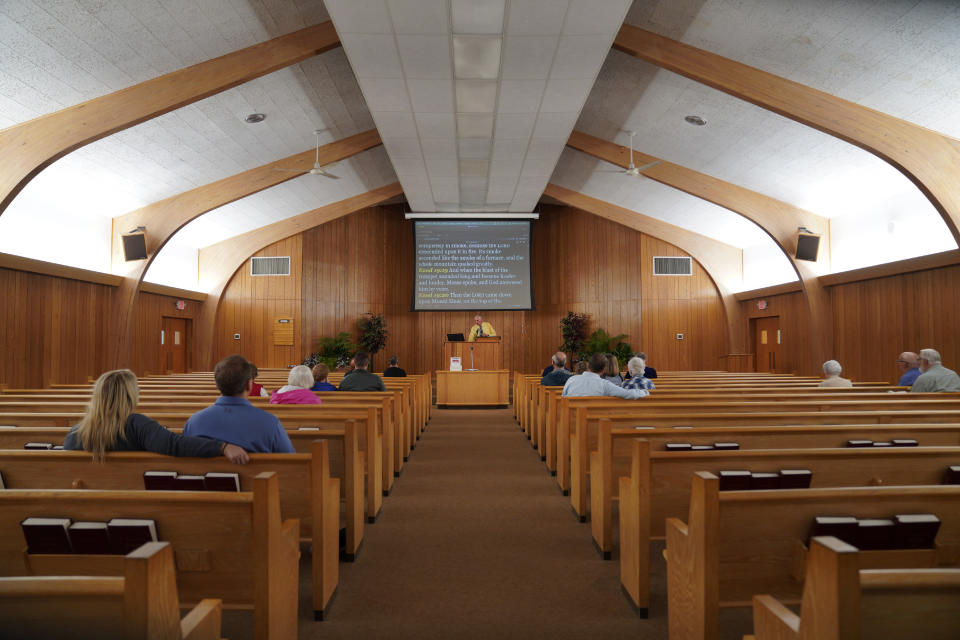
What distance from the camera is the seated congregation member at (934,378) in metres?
5.21

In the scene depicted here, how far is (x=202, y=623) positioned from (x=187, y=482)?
3.84ft

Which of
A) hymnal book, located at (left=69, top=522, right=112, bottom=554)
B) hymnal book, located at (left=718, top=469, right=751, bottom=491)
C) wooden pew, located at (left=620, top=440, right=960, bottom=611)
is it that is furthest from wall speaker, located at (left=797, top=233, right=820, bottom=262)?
→ hymnal book, located at (left=69, top=522, right=112, bottom=554)

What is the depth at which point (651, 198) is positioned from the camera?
1197cm

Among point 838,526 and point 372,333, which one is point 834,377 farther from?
point 372,333

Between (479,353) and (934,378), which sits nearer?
(934,378)

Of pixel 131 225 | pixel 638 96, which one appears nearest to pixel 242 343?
pixel 131 225

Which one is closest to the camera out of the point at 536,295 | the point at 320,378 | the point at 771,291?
the point at 320,378

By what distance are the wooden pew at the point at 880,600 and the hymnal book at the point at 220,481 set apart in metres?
1.91

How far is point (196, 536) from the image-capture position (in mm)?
1685

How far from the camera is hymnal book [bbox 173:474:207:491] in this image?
2.16 metres

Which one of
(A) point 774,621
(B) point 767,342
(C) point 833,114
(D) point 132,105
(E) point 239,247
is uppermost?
(D) point 132,105

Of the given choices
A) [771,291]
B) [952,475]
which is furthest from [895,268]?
[952,475]

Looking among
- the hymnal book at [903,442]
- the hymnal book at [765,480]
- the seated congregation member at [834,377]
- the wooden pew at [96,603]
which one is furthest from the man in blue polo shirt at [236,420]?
the seated congregation member at [834,377]

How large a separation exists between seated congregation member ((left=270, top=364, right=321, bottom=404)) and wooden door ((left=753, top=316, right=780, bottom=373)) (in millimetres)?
10308
